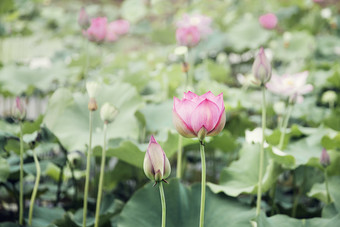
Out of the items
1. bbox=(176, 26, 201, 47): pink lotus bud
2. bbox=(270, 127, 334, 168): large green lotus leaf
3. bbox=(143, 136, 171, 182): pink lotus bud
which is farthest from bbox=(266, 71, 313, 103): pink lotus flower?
bbox=(143, 136, 171, 182): pink lotus bud

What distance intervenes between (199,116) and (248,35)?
2.10 meters

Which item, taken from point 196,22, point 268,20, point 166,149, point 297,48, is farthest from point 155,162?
point 297,48

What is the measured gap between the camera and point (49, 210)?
0.92 meters

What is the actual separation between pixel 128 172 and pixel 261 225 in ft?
2.00

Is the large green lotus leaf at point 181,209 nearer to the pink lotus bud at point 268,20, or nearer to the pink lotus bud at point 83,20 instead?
the pink lotus bud at point 83,20

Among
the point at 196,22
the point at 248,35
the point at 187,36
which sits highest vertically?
the point at 248,35

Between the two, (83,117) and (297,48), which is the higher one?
(297,48)

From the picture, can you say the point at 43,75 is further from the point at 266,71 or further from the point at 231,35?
the point at 231,35

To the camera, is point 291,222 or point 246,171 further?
point 246,171

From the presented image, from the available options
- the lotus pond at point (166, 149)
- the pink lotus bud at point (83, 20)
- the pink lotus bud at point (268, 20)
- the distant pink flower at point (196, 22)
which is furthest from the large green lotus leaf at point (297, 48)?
the pink lotus bud at point (83, 20)

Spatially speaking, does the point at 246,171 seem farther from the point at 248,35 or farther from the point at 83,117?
the point at 248,35

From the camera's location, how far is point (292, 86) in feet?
3.01

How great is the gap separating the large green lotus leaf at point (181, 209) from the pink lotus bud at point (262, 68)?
0.93 feet

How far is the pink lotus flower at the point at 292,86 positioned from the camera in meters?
0.88
